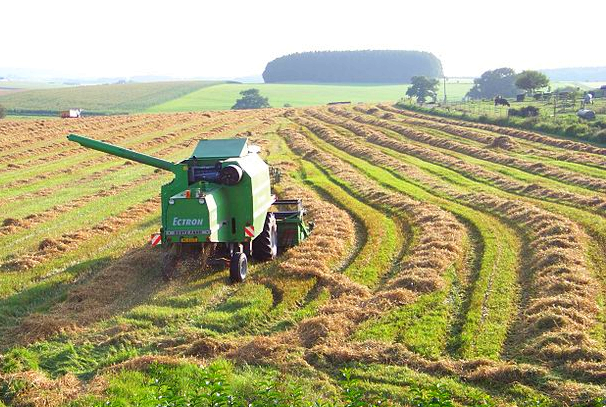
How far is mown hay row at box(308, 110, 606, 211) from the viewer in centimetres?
2008

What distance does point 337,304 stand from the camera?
38.1 ft

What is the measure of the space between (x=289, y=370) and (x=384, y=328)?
7.33 feet

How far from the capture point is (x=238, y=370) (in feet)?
29.3

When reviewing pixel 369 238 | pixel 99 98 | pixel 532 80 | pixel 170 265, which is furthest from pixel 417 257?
pixel 99 98

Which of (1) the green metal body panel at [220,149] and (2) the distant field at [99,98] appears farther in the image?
(2) the distant field at [99,98]

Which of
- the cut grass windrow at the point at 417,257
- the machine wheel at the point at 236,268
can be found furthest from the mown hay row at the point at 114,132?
the machine wheel at the point at 236,268

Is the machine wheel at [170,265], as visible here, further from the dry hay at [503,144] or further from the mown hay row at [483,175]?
the dry hay at [503,144]

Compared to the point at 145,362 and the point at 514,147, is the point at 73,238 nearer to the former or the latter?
the point at 145,362

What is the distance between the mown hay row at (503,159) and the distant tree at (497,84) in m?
78.2

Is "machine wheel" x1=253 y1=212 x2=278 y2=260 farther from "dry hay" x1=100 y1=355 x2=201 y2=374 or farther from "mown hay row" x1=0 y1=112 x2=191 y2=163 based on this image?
"mown hay row" x1=0 y1=112 x2=191 y2=163

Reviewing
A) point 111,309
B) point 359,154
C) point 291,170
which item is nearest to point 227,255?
point 111,309

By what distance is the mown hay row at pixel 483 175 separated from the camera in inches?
791

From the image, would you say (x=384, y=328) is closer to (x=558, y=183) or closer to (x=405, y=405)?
(x=405, y=405)

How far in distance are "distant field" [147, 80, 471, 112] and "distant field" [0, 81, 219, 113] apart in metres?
4.03
